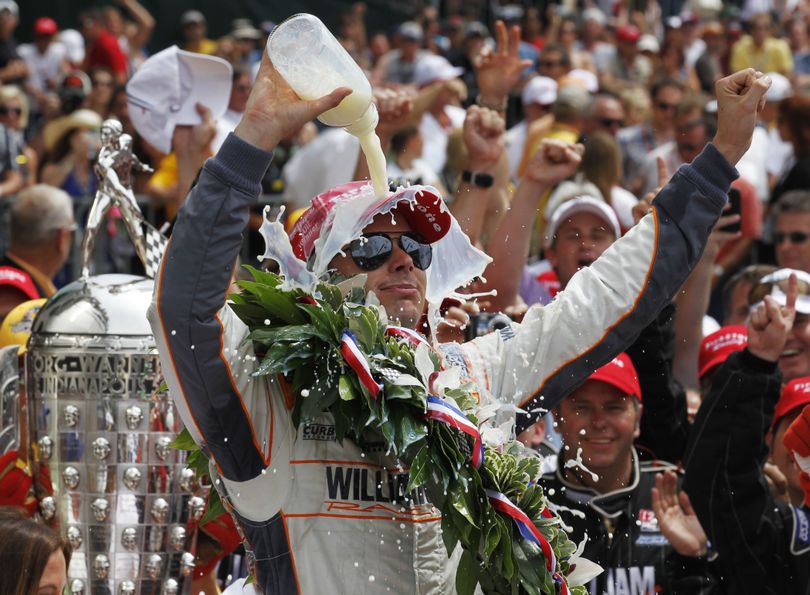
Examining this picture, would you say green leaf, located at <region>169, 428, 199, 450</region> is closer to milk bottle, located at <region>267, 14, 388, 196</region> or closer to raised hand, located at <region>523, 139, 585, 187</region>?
milk bottle, located at <region>267, 14, 388, 196</region>

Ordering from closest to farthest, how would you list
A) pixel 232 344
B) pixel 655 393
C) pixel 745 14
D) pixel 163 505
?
pixel 232 344 → pixel 163 505 → pixel 655 393 → pixel 745 14

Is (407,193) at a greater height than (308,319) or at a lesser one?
greater

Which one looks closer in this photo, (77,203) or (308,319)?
(308,319)

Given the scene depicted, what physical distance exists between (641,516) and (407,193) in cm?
184

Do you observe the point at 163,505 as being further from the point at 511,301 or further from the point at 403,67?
the point at 403,67

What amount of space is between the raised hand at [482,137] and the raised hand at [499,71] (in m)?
0.22

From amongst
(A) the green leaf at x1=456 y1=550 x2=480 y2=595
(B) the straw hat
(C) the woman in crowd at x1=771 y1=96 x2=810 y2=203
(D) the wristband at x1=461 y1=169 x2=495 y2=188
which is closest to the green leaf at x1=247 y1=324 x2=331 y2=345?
(A) the green leaf at x1=456 y1=550 x2=480 y2=595

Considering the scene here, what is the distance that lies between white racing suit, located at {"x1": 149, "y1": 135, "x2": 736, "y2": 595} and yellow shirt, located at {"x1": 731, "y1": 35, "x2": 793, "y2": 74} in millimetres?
10483

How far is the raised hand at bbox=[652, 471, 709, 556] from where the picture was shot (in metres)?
4.40

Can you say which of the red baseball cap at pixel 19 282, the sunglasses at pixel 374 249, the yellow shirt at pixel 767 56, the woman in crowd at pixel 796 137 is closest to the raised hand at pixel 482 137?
the red baseball cap at pixel 19 282

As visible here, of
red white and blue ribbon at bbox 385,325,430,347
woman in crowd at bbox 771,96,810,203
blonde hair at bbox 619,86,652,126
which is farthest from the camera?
blonde hair at bbox 619,86,652,126

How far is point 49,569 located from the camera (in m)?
3.47

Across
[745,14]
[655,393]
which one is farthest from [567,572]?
[745,14]

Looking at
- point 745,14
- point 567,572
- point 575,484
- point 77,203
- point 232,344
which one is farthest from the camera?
point 745,14
